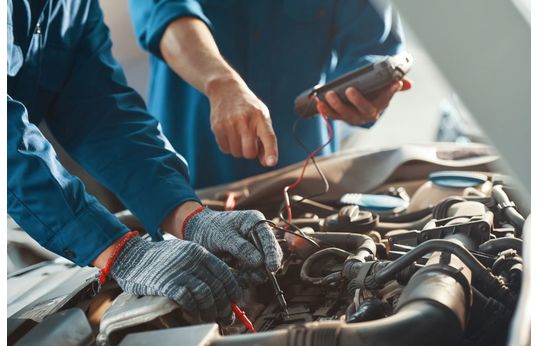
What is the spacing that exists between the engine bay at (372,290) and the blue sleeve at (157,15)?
72 centimetres

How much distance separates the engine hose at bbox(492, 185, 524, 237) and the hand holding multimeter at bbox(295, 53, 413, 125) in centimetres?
32

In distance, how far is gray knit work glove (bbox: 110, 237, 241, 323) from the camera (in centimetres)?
84

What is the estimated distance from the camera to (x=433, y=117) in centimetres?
442

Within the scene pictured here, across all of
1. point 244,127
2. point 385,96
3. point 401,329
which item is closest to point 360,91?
point 385,96

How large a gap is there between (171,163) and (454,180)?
64cm

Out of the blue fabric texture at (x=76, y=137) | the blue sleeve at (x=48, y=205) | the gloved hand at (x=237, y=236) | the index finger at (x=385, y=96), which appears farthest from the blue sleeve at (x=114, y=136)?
the index finger at (x=385, y=96)

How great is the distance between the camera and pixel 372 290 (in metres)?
0.84

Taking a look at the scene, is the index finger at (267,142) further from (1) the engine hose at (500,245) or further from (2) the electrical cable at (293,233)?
(1) the engine hose at (500,245)

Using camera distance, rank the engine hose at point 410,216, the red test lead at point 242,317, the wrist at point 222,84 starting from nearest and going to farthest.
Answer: the red test lead at point 242,317
the engine hose at point 410,216
the wrist at point 222,84

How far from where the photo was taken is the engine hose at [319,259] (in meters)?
0.93

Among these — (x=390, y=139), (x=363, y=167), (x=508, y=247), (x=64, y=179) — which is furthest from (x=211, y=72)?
(x=390, y=139)

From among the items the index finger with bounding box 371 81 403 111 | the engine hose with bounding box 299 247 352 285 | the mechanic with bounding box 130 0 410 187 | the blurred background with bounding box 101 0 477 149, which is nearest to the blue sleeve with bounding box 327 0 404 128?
the mechanic with bounding box 130 0 410 187

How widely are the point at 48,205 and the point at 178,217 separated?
294 millimetres

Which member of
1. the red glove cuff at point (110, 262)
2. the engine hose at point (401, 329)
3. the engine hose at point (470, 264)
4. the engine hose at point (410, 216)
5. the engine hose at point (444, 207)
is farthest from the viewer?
the engine hose at point (410, 216)
